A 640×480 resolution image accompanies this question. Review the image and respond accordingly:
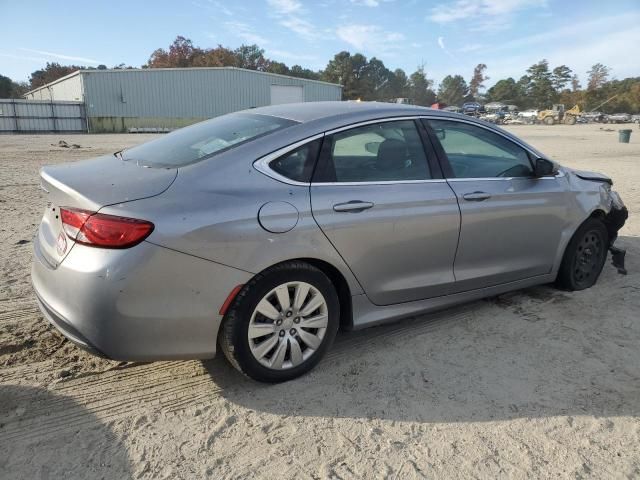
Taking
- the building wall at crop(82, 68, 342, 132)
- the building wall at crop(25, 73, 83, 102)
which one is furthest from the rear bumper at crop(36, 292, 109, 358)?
the building wall at crop(25, 73, 83, 102)

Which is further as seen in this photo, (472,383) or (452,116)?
(452,116)

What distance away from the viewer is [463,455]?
8.07ft

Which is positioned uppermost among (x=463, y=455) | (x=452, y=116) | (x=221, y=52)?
(x=221, y=52)

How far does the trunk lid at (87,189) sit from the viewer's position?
2576mm

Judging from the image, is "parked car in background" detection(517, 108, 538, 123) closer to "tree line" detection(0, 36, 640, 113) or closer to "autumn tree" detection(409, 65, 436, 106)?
"tree line" detection(0, 36, 640, 113)

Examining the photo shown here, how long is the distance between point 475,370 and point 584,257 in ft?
6.81

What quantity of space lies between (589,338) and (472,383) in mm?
1221

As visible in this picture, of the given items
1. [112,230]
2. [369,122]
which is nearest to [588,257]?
[369,122]

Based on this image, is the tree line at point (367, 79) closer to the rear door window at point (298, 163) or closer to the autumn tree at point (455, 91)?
the autumn tree at point (455, 91)

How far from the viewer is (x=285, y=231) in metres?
2.80

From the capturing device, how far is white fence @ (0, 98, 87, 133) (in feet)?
117

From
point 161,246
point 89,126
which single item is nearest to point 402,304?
point 161,246

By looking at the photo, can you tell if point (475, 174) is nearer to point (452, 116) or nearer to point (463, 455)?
point (452, 116)

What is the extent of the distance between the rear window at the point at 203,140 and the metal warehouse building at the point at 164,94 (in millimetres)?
38747
